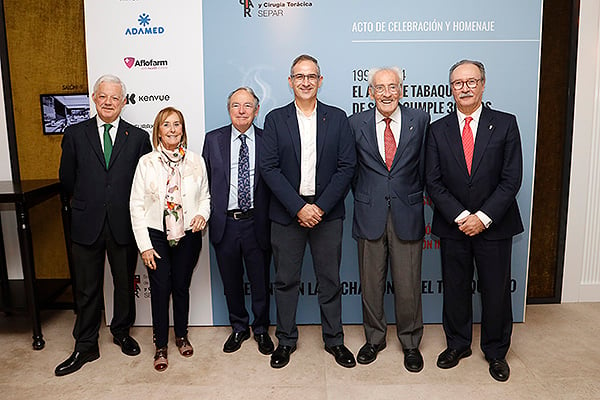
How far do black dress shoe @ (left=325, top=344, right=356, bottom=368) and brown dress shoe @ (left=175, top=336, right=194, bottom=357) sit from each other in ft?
3.01

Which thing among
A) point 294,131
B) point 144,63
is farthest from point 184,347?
point 144,63

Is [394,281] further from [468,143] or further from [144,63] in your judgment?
[144,63]

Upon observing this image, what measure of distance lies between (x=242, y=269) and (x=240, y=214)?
0.40 meters

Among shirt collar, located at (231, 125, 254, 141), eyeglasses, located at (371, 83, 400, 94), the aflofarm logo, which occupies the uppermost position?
the aflofarm logo

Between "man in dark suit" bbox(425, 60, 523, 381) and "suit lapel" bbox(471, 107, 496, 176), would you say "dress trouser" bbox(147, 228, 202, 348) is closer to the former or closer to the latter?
"man in dark suit" bbox(425, 60, 523, 381)

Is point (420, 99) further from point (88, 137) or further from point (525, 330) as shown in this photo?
point (88, 137)

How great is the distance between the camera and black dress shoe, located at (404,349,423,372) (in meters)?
3.14

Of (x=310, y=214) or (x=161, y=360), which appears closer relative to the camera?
(x=310, y=214)

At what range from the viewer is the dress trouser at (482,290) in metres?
3.06

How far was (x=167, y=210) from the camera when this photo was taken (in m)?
3.08

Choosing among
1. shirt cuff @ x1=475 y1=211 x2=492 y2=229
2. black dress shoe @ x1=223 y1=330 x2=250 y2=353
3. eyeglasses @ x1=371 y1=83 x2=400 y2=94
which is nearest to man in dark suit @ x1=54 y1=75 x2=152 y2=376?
black dress shoe @ x1=223 y1=330 x2=250 y2=353

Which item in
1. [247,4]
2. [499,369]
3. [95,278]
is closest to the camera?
[499,369]

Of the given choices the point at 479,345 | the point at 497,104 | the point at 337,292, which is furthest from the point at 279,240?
the point at 497,104

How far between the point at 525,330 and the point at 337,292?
5.10ft
